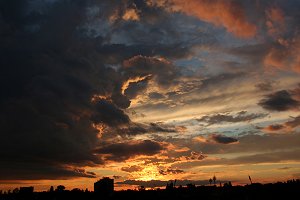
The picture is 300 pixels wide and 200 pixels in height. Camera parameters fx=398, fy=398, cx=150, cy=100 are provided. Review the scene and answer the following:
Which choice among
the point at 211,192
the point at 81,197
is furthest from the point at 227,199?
the point at 81,197

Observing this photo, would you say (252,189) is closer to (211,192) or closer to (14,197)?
(211,192)

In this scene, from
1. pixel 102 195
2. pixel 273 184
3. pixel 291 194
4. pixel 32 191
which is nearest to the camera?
pixel 291 194

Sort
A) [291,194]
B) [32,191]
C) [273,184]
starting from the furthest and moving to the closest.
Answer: [32,191], [273,184], [291,194]

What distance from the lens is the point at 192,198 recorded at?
78.1 meters

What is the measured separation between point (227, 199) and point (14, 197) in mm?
49192

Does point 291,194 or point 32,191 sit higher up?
point 32,191

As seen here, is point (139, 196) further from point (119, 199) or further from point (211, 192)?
point (211, 192)

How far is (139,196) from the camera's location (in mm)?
82062

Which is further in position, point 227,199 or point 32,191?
point 32,191

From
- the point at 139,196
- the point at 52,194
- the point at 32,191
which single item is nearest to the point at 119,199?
the point at 139,196

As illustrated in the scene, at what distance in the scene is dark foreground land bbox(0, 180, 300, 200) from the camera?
75125mm

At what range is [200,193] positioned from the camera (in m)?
79.8

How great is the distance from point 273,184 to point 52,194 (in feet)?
155

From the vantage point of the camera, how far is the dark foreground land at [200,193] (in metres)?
75.1
